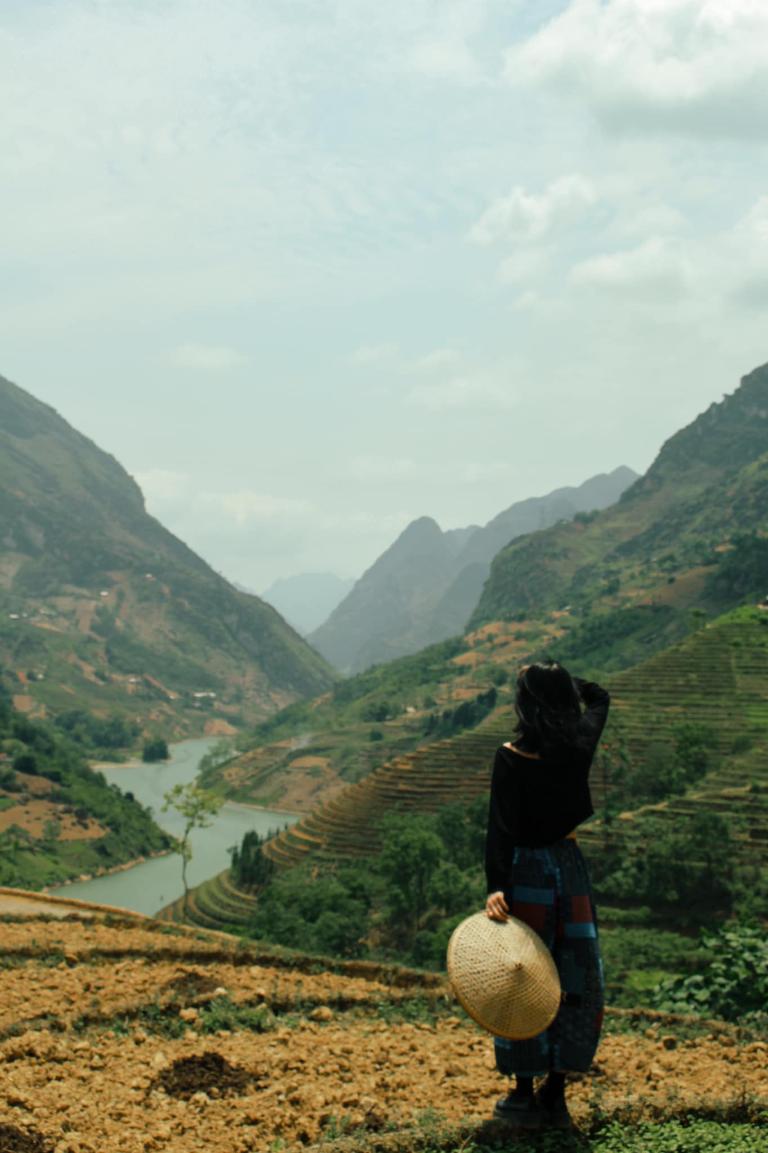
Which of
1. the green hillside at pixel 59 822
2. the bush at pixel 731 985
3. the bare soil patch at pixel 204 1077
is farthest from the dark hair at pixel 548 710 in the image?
the green hillside at pixel 59 822

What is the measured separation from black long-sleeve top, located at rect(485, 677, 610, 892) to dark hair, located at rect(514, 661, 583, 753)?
0.06 m

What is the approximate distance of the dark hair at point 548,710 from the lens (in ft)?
15.9

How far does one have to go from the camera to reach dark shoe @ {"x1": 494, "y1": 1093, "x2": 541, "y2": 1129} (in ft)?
15.2

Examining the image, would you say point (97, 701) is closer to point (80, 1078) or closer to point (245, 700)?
point (245, 700)

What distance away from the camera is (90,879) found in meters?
60.1

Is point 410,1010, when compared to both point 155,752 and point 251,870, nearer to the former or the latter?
point 251,870

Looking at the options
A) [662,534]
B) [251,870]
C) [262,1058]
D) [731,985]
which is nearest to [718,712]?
[251,870]

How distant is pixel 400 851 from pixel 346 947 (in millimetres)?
6705

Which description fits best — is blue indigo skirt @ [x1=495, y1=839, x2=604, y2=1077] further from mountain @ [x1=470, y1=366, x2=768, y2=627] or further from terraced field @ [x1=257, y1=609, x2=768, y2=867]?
mountain @ [x1=470, y1=366, x2=768, y2=627]

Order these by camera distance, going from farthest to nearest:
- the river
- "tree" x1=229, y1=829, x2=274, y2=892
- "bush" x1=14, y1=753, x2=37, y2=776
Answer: "bush" x1=14, y1=753, x2=37, y2=776, the river, "tree" x1=229, y1=829, x2=274, y2=892

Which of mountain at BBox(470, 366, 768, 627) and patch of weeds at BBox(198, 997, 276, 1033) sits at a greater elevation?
mountain at BBox(470, 366, 768, 627)

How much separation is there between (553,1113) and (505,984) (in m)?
0.85

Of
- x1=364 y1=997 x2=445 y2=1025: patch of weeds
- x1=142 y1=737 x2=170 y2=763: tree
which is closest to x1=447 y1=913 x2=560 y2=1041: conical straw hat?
x1=364 y1=997 x2=445 y2=1025: patch of weeds

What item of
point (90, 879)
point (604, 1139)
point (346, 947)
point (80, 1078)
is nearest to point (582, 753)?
point (604, 1139)
